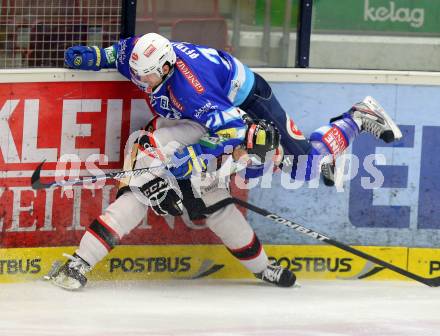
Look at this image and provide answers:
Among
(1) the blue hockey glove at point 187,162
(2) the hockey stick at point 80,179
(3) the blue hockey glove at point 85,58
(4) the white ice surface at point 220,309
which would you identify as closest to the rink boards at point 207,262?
(4) the white ice surface at point 220,309

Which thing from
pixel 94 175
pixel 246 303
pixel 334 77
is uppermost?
pixel 334 77

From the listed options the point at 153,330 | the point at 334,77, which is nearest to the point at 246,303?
the point at 153,330

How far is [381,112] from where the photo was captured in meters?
6.25

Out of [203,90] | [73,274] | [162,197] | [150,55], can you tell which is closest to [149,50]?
[150,55]

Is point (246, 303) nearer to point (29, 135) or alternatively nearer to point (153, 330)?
point (153, 330)

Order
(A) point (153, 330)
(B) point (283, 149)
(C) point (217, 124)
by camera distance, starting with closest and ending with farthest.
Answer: (A) point (153, 330) → (C) point (217, 124) → (B) point (283, 149)

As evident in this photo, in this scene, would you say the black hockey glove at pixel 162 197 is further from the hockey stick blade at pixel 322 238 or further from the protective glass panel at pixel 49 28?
the protective glass panel at pixel 49 28

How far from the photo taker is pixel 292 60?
6367 millimetres

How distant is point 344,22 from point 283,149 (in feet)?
2.51

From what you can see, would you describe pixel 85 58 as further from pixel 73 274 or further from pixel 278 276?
pixel 278 276

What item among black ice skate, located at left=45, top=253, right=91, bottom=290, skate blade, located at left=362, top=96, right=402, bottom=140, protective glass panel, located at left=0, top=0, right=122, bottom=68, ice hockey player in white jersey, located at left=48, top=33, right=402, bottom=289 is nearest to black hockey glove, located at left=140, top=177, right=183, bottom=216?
ice hockey player in white jersey, located at left=48, top=33, right=402, bottom=289

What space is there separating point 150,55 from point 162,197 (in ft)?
2.28

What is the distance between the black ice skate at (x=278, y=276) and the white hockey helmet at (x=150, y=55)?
118 centimetres

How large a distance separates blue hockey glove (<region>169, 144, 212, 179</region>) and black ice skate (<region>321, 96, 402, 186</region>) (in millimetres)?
718
